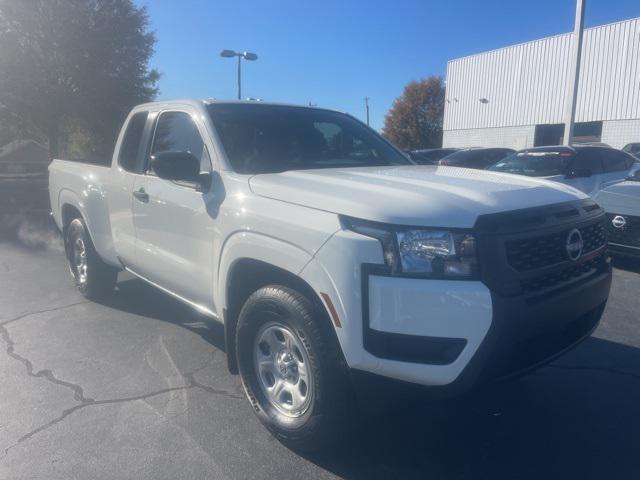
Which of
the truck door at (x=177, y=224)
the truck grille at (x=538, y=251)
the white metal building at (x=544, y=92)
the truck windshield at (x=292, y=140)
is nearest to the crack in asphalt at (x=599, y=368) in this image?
the truck grille at (x=538, y=251)

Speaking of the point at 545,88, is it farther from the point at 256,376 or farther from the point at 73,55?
the point at 256,376

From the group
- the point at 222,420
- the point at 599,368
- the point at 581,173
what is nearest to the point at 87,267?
the point at 222,420

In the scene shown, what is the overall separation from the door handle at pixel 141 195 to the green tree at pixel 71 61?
59.5 feet

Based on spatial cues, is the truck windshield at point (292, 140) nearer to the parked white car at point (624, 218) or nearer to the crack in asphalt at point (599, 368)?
the crack in asphalt at point (599, 368)

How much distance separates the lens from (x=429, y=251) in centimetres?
248

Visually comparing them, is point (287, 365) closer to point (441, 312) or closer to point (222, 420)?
point (222, 420)

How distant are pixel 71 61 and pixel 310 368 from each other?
23302 millimetres

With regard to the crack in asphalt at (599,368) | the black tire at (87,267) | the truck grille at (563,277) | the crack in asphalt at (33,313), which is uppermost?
the truck grille at (563,277)

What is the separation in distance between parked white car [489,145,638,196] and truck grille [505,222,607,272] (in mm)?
6675

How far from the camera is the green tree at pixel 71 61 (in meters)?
21.9

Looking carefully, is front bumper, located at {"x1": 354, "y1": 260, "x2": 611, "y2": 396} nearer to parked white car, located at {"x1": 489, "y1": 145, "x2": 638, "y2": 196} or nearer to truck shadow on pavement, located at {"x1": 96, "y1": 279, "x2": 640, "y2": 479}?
truck shadow on pavement, located at {"x1": 96, "y1": 279, "x2": 640, "y2": 479}

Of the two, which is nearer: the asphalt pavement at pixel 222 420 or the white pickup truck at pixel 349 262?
the white pickup truck at pixel 349 262

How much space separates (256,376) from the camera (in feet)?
10.9

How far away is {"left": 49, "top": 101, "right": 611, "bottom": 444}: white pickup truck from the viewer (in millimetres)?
2445
